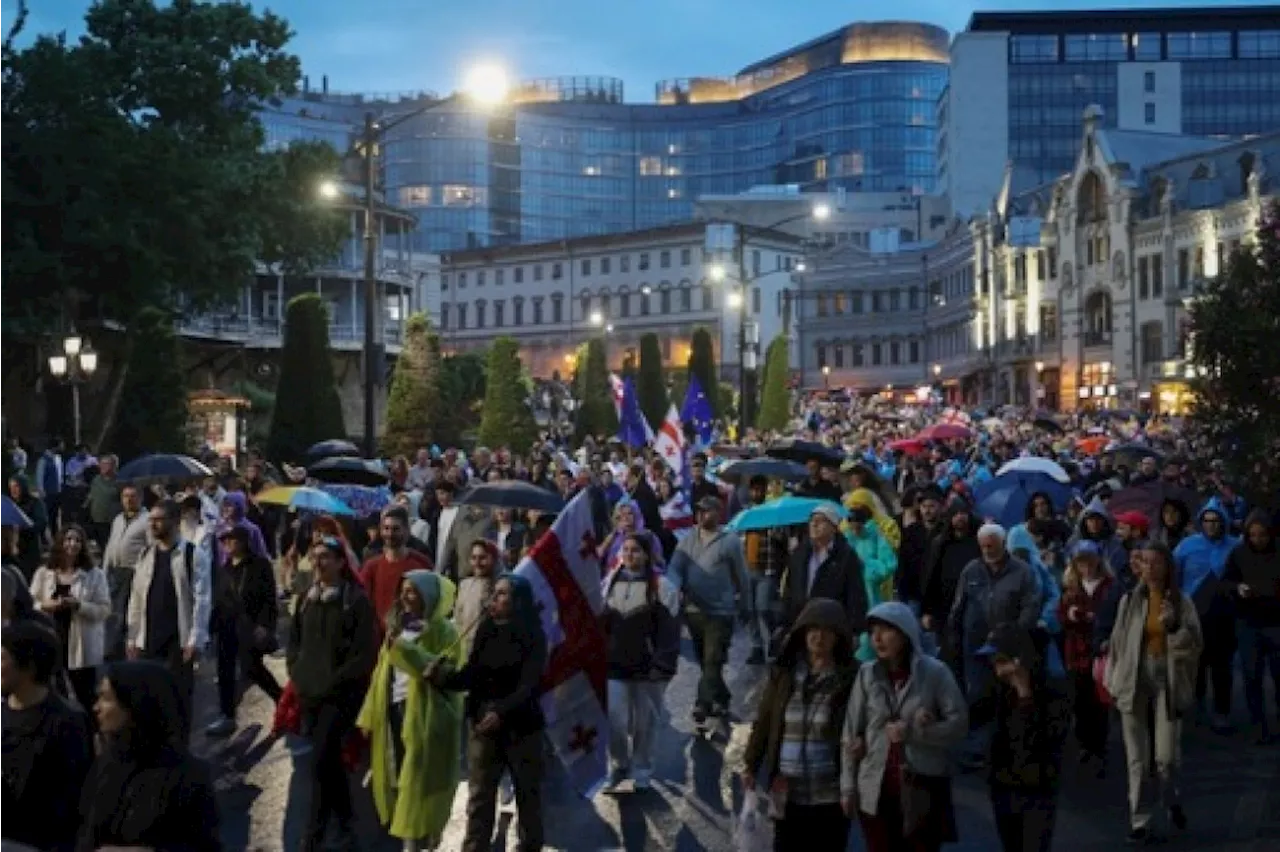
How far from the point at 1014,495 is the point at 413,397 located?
17.3 metres

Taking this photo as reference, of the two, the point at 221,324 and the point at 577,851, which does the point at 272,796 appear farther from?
the point at 221,324

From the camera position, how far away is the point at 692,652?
17.2 m

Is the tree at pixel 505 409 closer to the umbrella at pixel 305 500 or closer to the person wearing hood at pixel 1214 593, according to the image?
the umbrella at pixel 305 500

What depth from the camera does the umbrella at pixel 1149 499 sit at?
1469 cm

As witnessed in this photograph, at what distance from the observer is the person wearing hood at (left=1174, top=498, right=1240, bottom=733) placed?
12672 millimetres

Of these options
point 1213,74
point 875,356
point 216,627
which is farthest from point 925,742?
point 1213,74

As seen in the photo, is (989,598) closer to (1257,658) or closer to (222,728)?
(1257,658)

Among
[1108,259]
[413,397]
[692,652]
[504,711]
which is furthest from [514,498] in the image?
[1108,259]

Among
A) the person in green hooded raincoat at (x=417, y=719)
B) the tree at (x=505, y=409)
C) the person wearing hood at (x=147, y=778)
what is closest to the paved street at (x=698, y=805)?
the person in green hooded raincoat at (x=417, y=719)

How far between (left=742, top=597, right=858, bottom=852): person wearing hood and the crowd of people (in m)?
0.01

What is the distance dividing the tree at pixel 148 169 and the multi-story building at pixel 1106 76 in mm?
76087

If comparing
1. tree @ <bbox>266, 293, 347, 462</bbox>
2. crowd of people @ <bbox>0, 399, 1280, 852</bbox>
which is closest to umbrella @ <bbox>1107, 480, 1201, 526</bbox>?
crowd of people @ <bbox>0, 399, 1280, 852</bbox>

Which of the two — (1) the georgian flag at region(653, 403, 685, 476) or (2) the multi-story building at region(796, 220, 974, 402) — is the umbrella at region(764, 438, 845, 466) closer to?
(1) the georgian flag at region(653, 403, 685, 476)

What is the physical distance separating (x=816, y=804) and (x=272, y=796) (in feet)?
16.0
